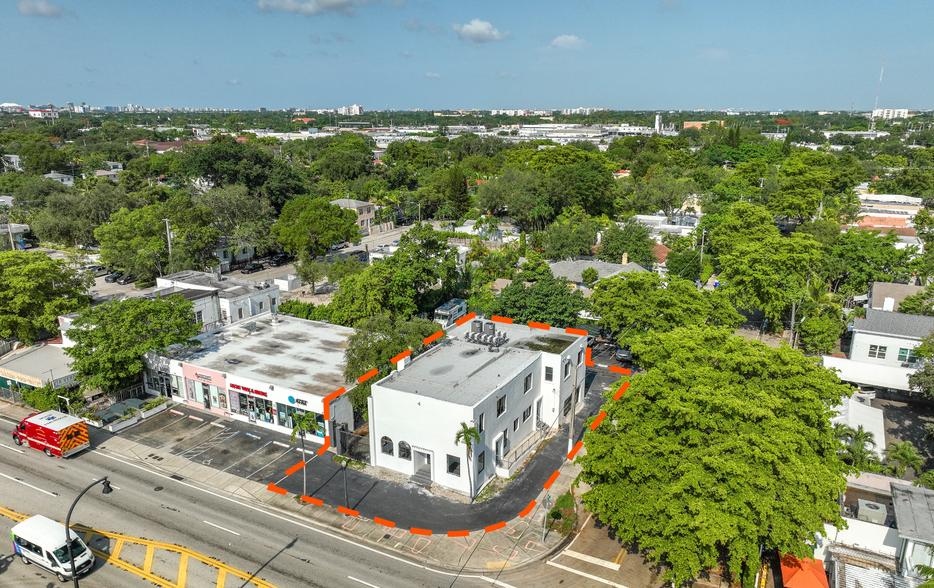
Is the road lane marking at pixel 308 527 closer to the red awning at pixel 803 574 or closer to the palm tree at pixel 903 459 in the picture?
the red awning at pixel 803 574

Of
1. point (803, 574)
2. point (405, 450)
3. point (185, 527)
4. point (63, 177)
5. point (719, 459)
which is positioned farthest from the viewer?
point (63, 177)

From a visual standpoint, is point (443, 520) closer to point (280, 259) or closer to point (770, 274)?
point (770, 274)

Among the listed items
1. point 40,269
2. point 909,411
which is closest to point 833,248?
point 909,411

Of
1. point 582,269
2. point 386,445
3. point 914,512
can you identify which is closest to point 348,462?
point 386,445

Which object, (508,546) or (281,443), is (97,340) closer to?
(281,443)

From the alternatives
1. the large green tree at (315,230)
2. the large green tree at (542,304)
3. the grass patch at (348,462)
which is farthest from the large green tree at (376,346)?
the large green tree at (315,230)

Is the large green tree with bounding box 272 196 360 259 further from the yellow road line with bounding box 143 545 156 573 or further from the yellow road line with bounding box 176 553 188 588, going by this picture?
the yellow road line with bounding box 176 553 188 588
